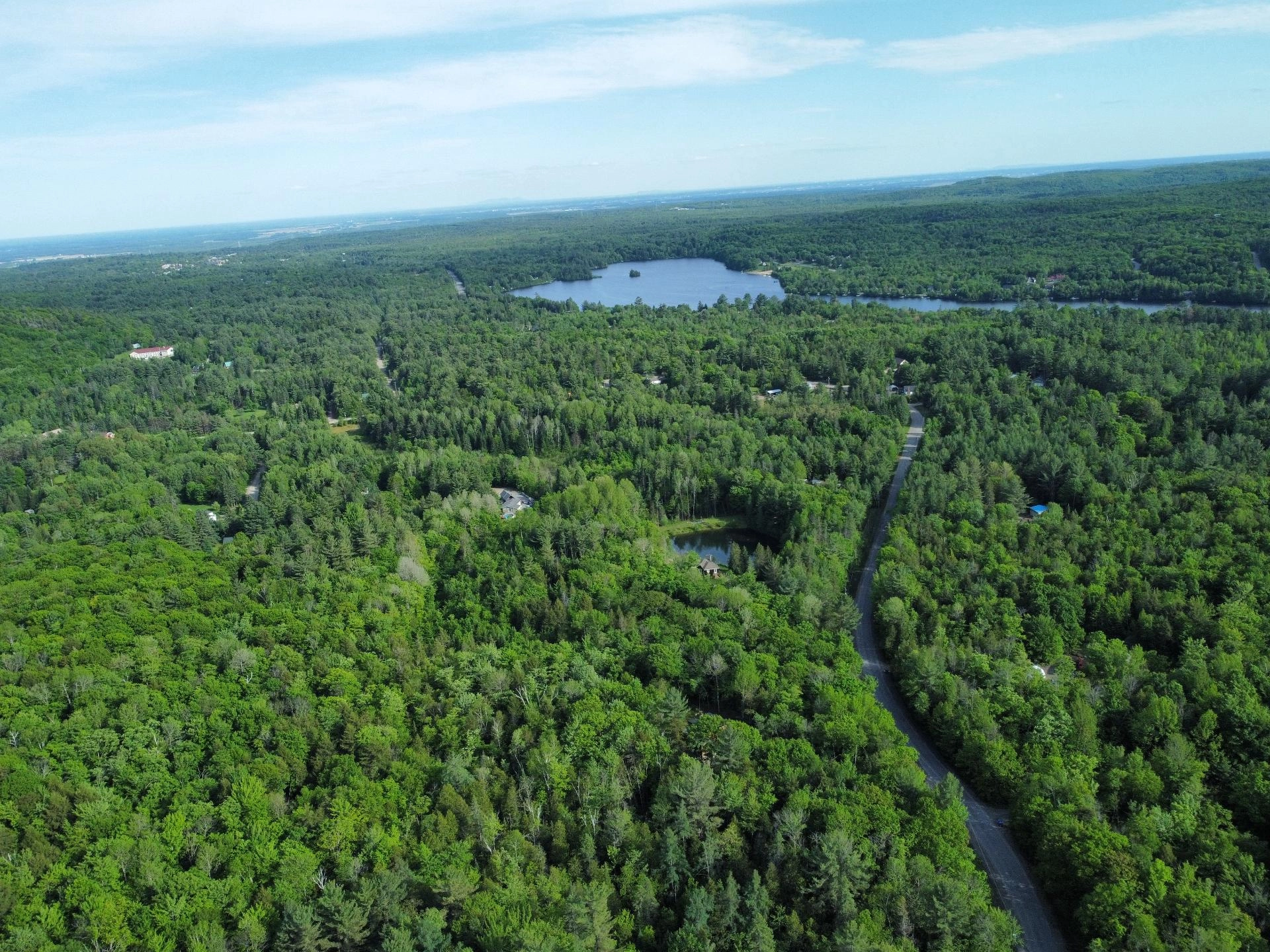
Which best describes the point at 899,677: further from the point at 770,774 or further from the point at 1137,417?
the point at 1137,417

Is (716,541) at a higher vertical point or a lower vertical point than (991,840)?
higher

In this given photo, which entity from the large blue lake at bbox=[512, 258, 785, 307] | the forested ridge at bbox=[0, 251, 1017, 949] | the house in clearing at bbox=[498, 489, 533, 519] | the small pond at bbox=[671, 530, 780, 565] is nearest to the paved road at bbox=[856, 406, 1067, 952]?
the forested ridge at bbox=[0, 251, 1017, 949]

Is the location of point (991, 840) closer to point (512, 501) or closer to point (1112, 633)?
point (1112, 633)

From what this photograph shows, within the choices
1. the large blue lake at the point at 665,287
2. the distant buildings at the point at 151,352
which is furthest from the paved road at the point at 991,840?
the distant buildings at the point at 151,352

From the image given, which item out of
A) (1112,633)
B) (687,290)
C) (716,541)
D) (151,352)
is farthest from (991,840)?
(687,290)

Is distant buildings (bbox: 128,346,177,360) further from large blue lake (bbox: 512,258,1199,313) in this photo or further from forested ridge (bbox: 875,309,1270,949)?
forested ridge (bbox: 875,309,1270,949)

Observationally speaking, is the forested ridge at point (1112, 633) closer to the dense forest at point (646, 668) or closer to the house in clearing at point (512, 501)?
the dense forest at point (646, 668)
